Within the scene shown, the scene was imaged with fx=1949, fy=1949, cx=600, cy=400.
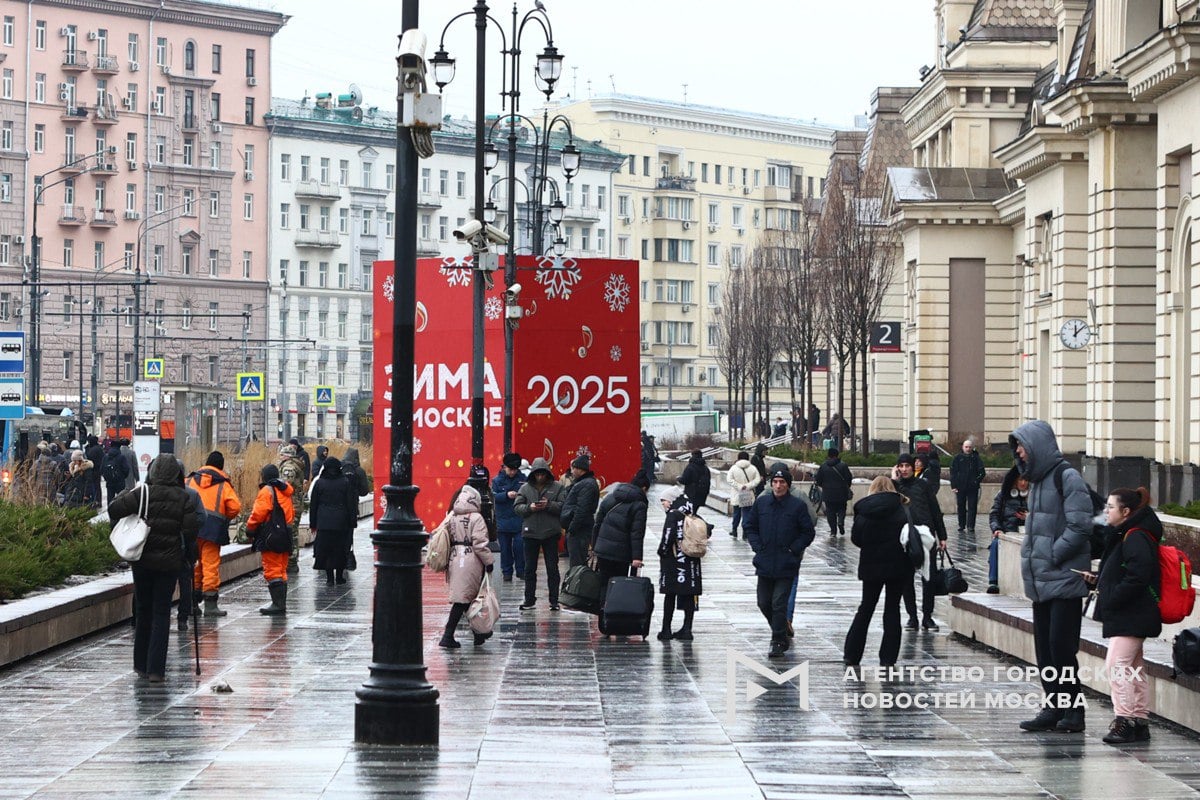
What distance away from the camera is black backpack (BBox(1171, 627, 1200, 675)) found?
40.1 ft

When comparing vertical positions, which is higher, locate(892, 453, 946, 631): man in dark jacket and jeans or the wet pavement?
locate(892, 453, 946, 631): man in dark jacket and jeans

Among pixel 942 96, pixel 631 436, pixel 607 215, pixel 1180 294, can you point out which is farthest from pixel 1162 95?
pixel 607 215

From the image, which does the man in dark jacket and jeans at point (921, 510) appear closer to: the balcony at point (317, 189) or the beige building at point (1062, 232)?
the beige building at point (1062, 232)

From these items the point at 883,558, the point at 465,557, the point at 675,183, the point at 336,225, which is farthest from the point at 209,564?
the point at 675,183

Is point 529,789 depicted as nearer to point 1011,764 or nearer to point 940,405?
point 1011,764

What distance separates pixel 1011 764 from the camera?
Answer: 1153cm

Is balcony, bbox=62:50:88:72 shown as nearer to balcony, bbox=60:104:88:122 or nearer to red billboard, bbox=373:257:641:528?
balcony, bbox=60:104:88:122

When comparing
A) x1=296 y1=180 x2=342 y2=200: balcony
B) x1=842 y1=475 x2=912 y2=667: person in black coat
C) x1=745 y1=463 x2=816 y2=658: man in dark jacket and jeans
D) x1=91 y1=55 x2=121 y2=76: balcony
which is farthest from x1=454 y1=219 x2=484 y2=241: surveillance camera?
x1=296 y1=180 x2=342 y2=200: balcony

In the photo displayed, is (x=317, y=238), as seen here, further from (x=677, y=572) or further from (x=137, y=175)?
(x=677, y=572)

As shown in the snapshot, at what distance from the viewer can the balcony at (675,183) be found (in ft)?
455

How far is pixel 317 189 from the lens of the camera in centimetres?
11844

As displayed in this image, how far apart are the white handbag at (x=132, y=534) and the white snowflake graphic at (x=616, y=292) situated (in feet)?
51.9

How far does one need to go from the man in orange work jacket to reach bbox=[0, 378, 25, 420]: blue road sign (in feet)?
18.7

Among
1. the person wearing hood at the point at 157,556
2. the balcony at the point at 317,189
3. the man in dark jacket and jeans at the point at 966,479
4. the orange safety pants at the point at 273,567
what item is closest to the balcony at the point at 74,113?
the balcony at the point at 317,189
